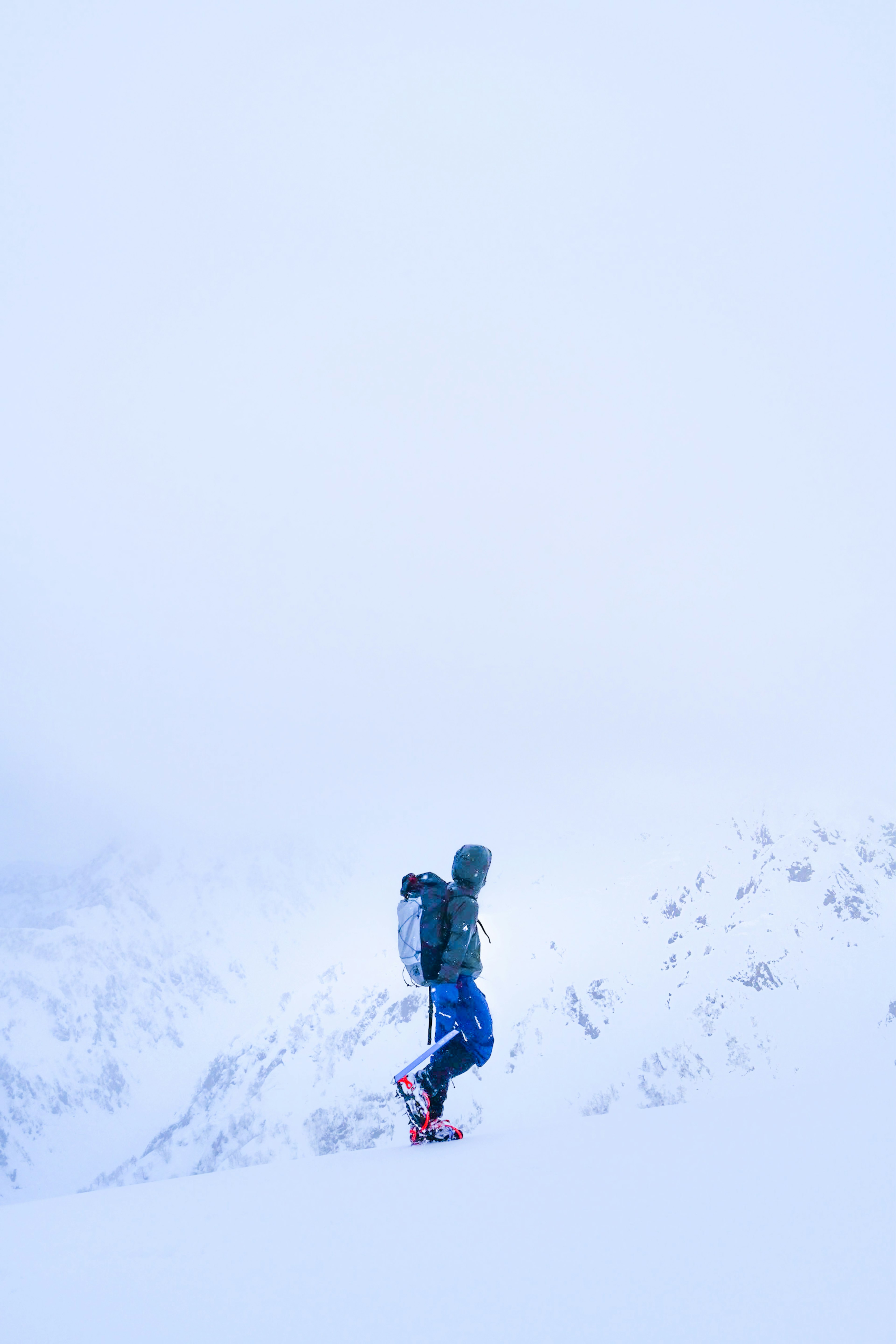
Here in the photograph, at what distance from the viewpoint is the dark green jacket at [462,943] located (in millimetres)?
7012

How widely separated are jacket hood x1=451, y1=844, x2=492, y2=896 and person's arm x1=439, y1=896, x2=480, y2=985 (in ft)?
0.54

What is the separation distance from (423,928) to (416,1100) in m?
1.57

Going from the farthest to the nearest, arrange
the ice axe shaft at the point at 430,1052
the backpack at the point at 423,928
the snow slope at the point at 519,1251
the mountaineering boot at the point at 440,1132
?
the backpack at the point at 423,928 < the mountaineering boot at the point at 440,1132 < the ice axe shaft at the point at 430,1052 < the snow slope at the point at 519,1251

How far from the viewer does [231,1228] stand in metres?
3.77

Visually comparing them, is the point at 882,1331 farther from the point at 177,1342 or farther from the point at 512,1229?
the point at 177,1342

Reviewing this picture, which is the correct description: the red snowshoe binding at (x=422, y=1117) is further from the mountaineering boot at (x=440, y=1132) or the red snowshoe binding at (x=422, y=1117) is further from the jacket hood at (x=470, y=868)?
the jacket hood at (x=470, y=868)

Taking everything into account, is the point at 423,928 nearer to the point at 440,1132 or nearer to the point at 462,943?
the point at 462,943

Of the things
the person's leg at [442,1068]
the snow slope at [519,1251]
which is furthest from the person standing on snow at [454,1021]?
the snow slope at [519,1251]

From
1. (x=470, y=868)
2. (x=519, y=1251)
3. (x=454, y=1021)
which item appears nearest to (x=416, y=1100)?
(x=454, y=1021)

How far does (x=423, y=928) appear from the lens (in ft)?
23.4

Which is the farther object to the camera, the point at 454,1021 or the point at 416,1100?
the point at 454,1021

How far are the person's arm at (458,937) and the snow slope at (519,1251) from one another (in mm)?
1989

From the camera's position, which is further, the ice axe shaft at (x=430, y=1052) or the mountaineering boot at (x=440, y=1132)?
the mountaineering boot at (x=440, y=1132)

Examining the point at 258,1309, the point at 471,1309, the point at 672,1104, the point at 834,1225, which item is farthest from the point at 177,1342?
the point at 672,1104
